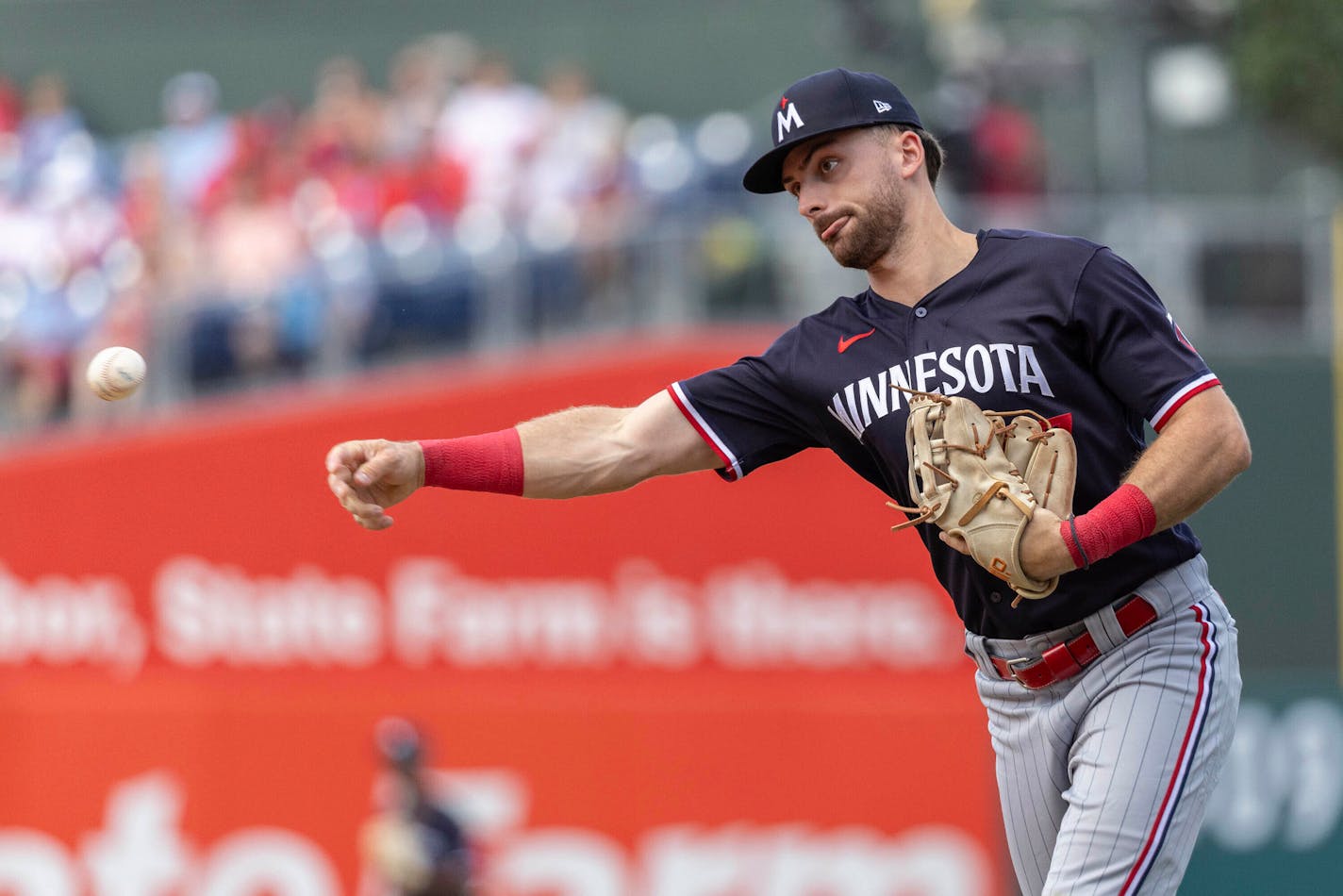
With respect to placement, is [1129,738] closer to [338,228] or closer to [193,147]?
[338,228]

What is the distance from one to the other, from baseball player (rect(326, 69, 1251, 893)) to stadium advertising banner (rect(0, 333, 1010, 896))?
4.65 meters

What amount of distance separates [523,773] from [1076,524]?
614cm

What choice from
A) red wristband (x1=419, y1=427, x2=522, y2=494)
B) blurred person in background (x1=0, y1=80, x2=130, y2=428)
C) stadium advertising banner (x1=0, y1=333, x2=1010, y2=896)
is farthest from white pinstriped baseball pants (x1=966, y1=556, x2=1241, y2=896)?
blurred person in background (x1=0, y1=80, x2=130, y2=428)

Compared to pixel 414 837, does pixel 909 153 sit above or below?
above

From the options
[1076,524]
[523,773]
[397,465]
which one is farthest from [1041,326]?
[523,773]

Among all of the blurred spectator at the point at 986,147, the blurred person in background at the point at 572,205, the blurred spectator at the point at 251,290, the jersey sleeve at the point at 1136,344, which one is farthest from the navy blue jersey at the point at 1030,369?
the blurred spectator at the point at 251,290

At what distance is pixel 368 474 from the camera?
3982mm

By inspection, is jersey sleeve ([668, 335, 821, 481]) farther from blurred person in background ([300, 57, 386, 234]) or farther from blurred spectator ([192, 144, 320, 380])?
blurred person in background ([300, 57, 386, 234])

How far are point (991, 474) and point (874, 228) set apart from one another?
64cm

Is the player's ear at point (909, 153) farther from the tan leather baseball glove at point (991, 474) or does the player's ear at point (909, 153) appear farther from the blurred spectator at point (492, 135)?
the blurred spectator at point (492, 135)

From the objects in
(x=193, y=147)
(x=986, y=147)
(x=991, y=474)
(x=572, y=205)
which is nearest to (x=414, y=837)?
(x=572, y=205)

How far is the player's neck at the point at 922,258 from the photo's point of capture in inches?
162

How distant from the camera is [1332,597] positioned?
10.6 meters

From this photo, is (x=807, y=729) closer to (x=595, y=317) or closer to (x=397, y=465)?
(x=595, y=317)
